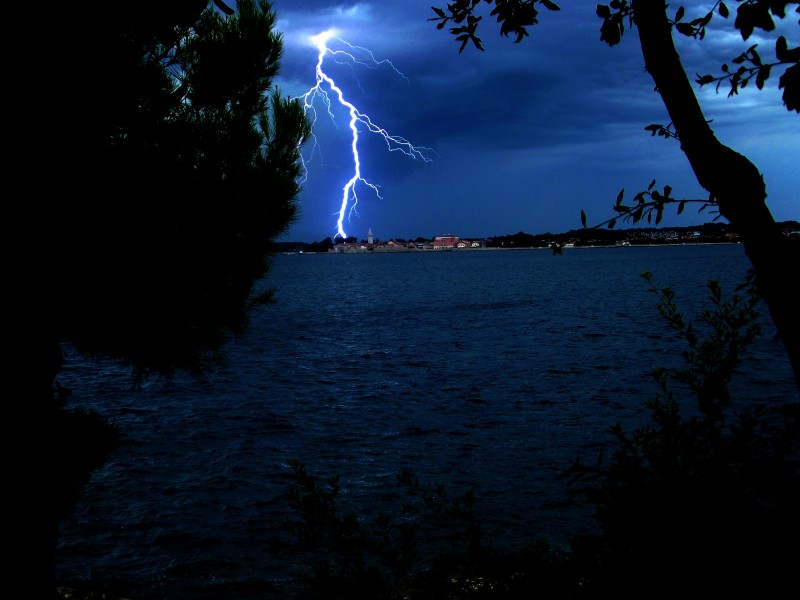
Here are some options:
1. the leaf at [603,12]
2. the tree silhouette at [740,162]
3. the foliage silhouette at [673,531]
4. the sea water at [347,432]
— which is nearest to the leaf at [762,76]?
the tree silhouette at [740,162]

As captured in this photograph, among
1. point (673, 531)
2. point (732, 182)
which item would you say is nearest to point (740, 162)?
point (732, 182)

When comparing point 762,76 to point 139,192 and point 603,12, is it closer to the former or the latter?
point 603,12

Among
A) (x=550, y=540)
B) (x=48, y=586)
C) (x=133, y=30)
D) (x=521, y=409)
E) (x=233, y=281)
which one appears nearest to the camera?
(x=48, y=586)

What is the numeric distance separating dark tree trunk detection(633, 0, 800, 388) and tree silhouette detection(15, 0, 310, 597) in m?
3.77

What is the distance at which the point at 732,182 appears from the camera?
2.93m

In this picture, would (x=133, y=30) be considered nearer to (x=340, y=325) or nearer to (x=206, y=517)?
(x=206, y=517)

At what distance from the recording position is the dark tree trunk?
9.14 feet

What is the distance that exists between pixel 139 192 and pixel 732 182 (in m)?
5.56

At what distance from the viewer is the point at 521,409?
68.6 feet

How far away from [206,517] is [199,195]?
8.26m

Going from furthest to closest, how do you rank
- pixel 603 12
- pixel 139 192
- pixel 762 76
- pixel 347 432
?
pixel 347 432 < pixel 139 192 < pixel 603 12 < pixel 762 76

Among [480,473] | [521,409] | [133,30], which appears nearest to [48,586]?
[133,30]

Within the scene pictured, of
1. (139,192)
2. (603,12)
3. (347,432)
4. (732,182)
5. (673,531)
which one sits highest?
(603,12)

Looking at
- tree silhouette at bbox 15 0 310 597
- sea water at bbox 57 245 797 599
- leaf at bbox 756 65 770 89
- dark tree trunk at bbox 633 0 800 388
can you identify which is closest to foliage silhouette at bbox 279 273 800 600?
dark tree trunk at bbox 633 0 800 388
